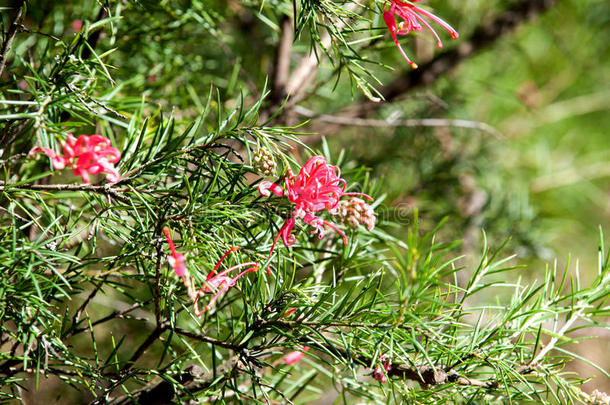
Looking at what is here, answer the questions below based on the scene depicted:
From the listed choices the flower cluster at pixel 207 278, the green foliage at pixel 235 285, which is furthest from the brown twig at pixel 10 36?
the flower cluster at pixel 207 278

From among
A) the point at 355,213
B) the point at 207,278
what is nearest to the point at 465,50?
the point at 355,213

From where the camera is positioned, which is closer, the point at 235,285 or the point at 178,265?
the point at 178,265

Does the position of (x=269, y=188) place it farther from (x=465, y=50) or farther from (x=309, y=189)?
(x=465, y=50)

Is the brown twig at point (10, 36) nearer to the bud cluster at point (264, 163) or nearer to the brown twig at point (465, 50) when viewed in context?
the bud cluster at point (264, 163)

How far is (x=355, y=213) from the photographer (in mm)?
416

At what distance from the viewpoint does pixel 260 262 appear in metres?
0.42

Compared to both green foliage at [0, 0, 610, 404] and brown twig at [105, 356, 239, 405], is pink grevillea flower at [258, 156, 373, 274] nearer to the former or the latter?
green foliage at [0, 0, 610, 404]

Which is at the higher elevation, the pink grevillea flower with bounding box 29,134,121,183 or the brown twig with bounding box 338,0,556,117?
the brown twig with bounding box 338,0,556,117

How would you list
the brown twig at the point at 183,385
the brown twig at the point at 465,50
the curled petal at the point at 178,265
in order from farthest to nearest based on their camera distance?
the brown twig at the point at 465,50
the brown twig at the point at 183,385
the curled petal at the point at 178,265

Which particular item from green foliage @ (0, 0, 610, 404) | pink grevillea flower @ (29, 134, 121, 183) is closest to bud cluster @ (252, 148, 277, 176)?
green foliage @ (0, 0, 610, 404)

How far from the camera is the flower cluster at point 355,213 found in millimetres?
416

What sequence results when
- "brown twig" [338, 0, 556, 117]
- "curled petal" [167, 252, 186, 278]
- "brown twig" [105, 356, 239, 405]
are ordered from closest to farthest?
"curled petal" [167, 252, 186, 278]
"brown twig" [105, 356, 239, 405]
"brown twig" [338, 0, 556, 117]

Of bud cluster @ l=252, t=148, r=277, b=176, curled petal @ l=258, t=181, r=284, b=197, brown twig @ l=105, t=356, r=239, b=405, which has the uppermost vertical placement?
bud cluster @ l=252, t=148, r=277, b=176

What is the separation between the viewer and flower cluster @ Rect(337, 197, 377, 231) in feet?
1.37
